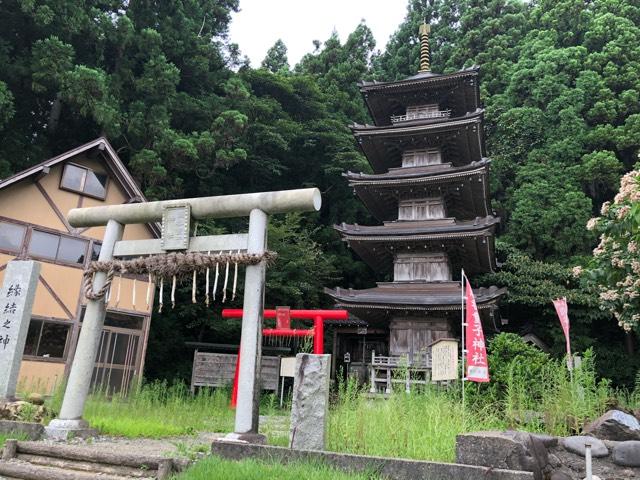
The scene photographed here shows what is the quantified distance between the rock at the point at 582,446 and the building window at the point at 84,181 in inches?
520

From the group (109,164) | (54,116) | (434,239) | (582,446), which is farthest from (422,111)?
(582,446)

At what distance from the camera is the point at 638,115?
82.0ft

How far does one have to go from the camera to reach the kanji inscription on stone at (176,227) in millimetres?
6766

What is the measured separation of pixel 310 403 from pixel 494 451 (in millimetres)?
1885

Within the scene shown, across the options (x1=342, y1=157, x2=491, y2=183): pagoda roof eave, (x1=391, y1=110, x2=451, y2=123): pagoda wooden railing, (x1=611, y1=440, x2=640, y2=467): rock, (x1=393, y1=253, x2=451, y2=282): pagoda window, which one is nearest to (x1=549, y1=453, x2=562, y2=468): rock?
(x1=611, y1=440, x2=640, y2=467): rock

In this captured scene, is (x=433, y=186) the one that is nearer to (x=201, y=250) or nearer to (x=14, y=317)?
(x=201, y=250)

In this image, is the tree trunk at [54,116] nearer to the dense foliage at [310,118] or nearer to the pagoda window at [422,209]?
the dense foliage at [310,118]

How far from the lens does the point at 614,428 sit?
237 inches

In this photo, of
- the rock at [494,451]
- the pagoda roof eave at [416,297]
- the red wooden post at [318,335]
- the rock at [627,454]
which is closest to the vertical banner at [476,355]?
the rock at [627,454]

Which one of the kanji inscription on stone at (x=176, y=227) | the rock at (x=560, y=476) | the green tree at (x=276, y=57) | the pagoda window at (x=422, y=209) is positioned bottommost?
the rock at (x=560, y=476)

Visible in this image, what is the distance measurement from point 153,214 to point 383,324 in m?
12.5

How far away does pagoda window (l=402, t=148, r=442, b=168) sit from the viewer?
18.5 metres

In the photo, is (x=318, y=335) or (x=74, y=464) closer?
(x=74, y=464)

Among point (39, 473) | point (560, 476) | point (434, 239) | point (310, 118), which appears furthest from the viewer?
point (310, 118)
